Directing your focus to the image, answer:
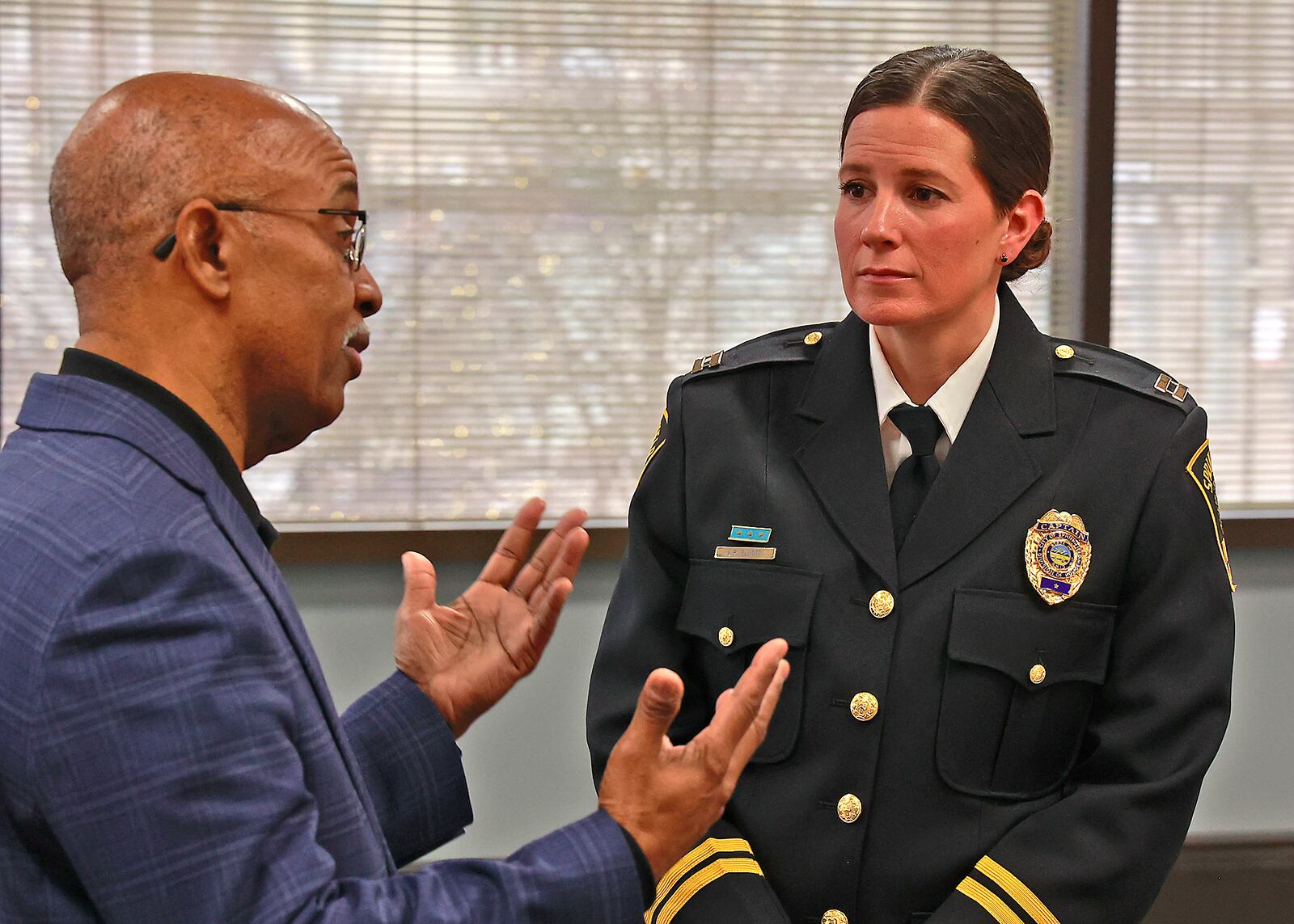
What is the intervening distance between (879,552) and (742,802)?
334 millimetres

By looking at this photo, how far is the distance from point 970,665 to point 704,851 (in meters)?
0.37

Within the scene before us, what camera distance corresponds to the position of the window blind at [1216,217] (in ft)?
9.02

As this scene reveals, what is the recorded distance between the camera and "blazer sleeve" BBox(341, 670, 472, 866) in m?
1.24

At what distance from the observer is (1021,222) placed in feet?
4.81

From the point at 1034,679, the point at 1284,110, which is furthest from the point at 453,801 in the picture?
the point at 1284,110

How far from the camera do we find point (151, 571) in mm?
830

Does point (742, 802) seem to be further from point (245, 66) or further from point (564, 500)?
point (245, 66)

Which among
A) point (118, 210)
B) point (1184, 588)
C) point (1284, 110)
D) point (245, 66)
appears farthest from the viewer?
point (1284, 110)

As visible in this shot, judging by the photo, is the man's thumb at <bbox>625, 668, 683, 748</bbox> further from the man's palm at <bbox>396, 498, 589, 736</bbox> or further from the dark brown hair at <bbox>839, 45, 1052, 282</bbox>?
the dark brown hair at <bbox>839, 45, 1052, 282</bbox>

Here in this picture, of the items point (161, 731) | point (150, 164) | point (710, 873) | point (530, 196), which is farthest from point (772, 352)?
point (530, 196)

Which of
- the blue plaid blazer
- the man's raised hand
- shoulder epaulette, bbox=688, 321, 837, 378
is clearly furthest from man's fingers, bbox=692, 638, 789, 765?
shoulder epaulette, bbox=688, 321, 837, 378

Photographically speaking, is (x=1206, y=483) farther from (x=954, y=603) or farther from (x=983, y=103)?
(x=983, y=103)

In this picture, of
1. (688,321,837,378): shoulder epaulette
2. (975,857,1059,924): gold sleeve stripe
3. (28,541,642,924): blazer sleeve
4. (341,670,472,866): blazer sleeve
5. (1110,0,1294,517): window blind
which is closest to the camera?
(28,541,642,924): blazer sleeve

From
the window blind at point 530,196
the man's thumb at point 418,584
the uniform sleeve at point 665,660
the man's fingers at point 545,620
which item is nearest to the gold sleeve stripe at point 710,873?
the uniform sleeve at point 665,660
